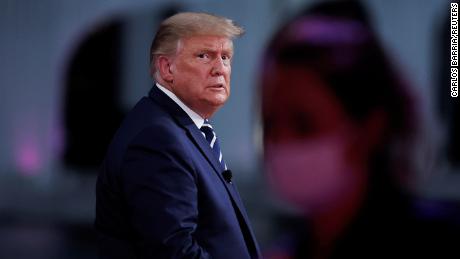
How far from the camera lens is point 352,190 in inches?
170

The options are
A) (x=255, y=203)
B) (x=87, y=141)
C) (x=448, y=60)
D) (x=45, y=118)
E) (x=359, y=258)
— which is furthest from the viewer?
(x=45, y=118)

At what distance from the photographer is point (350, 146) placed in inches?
172

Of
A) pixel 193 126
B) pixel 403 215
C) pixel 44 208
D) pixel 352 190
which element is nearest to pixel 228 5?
pixel 352 190

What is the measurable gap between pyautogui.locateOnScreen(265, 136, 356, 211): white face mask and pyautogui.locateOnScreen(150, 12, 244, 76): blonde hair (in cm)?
310

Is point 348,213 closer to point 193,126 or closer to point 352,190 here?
point 352,190

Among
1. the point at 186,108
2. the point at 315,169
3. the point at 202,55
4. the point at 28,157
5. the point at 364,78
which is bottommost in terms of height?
the point at 28,157

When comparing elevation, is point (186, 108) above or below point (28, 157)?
above

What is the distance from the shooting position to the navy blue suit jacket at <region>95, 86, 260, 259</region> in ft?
4.05

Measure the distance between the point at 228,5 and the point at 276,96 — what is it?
1121 mm

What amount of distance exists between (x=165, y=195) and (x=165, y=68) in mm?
276

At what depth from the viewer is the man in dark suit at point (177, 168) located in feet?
4.08

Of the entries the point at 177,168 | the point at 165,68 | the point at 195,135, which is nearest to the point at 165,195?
the point at 177,168

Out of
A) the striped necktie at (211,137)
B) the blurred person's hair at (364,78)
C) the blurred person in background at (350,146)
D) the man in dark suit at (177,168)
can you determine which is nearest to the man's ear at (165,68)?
the man in dark suit at (177,168)

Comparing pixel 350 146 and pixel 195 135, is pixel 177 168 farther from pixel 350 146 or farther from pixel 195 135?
pixel 350 146
